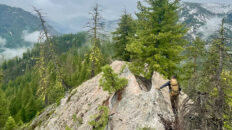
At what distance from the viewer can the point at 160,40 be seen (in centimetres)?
1476

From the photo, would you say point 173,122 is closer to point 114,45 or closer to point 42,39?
point 114,45

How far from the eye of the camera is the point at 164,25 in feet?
48.8

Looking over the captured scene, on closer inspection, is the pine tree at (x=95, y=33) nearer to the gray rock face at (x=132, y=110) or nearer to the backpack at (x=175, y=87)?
the gray rock face at (x=132, y=110)

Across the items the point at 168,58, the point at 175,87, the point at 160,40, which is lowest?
the point at 175,87

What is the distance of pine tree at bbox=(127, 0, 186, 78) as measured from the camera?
14.0 metres

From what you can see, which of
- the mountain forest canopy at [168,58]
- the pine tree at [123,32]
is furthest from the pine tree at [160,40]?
the pine tree at [123,32]

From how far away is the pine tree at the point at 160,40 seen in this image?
14.0 meters

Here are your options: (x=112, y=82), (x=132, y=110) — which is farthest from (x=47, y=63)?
(x=132, y=110)

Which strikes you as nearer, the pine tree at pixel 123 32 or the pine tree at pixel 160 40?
the pine tree at pixel 160 40

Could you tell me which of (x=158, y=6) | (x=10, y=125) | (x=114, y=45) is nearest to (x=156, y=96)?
(x=158, y=6)

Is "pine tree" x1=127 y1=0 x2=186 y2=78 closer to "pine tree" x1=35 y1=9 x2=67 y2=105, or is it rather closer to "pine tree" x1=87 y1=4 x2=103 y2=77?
"pine tree" x1=87 y1=4 x2=103 y2=77

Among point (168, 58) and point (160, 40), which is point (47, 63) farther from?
point (168, 58)

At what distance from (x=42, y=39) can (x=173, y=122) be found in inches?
822

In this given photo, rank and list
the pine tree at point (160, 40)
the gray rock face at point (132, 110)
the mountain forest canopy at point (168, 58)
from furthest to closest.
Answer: the pine tree at point (160, 40) → the gray rock face at point (132, 110) → the mountain forest canopy at point (168, 58)
